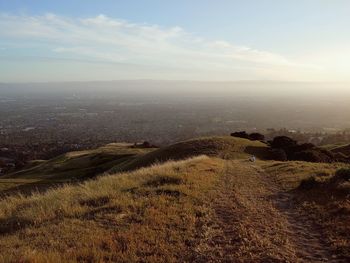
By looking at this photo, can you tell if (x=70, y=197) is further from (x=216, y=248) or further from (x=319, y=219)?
(x=319, y=219)

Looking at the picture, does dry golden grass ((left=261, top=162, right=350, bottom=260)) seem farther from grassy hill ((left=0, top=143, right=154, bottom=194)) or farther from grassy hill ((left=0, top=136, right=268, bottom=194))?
grassy hill ((left=0, top=143, right=154, bottom=194))

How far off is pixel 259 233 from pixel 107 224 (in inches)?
144

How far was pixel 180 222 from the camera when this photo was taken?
32.5 ft

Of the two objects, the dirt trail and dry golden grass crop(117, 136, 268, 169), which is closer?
the dirt trail

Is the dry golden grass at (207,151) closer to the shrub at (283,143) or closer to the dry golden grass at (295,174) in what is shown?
the shrub at (283,143)

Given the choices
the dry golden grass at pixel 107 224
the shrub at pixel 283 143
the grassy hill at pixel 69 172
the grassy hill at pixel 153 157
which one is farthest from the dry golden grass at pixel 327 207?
the grassy hill at pixel 69 172

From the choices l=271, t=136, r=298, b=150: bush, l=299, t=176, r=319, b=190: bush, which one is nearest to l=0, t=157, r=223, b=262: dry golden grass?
l=299, t=176, r=319, b=190: bush

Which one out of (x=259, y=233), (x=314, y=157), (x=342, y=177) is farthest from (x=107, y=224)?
(x=314, y=157)

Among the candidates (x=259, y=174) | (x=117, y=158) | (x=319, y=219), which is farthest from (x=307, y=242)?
(x=117, y=158)

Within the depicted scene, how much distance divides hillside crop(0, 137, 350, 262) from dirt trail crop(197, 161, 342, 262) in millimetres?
20

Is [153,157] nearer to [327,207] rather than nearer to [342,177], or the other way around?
[342,177]

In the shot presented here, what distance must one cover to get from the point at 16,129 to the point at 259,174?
191100mm

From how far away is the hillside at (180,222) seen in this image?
25.1 ft

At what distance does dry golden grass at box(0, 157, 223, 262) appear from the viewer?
751cm
